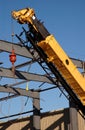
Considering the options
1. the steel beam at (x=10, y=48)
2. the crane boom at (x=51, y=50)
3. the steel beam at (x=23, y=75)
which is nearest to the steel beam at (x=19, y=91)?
the steel beam at (x=23, y=75)

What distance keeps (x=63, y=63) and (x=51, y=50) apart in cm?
73

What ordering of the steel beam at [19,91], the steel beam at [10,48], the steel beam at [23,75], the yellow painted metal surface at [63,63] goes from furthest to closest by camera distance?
1. the steel beam at [19,91]
2. the steel beam at [23,75]
3. the steel beam at [10,48]
4. the yellow painted metal surface at [63,63]

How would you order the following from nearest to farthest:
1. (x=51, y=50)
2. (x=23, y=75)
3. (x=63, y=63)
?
(x=51, y=50)
(x=63, y=63)
(x=23, y=75)

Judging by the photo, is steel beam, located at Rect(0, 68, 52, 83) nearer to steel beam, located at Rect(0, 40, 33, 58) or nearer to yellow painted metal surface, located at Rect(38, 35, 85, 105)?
steel beam, located at Rect(0, 40, 33, 58)

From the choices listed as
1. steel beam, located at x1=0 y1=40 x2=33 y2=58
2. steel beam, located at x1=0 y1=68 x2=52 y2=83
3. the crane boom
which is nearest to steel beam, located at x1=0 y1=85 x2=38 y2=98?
steel beam, located at x1=0 y1=68 x2=52 y2=83

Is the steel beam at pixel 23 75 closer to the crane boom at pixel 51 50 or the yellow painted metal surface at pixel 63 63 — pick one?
the crane boom at pixel 51 50

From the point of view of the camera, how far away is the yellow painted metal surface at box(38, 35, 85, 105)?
1307 centimetres

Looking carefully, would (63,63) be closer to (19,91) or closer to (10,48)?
(10,48)

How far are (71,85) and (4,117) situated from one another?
1159cm

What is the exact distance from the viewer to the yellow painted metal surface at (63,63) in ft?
42.9

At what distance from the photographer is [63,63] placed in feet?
43.6

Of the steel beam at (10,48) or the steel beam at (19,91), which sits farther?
the steel beam at (19,91)

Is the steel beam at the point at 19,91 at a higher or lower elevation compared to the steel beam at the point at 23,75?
lower

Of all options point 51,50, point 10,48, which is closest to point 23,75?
point 10,48
